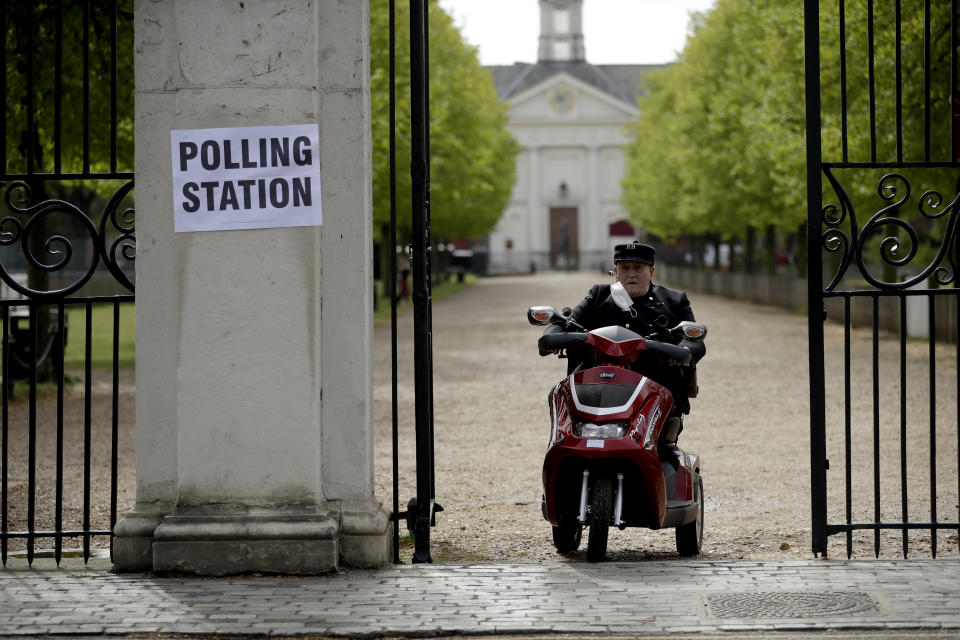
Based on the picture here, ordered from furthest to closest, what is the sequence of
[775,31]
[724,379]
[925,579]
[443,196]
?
[443,196]
[775,31]
[724,379]
[925,579]

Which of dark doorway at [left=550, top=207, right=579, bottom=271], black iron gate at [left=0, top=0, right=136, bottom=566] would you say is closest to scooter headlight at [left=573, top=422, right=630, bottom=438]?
black iron gate at [left=0, top=0, right=136, bottom=566]

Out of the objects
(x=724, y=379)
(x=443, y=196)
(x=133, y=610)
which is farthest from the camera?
(x=443, y=196)

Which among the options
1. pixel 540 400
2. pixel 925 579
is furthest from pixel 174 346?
pixel 540 400

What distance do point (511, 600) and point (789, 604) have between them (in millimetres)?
1127

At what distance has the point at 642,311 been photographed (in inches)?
261

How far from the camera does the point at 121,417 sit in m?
13.7

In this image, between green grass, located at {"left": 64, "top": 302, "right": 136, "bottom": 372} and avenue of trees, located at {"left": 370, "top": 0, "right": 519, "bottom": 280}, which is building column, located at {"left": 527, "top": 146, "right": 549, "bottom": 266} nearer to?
avenue of trees, located at {"left": 370, "top": 0, "right": 519, "bottom": 280}

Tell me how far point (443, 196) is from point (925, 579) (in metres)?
31.0

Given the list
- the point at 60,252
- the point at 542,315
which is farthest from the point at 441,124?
the point at 542,315

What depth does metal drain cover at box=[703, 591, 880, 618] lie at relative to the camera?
5.29 metres

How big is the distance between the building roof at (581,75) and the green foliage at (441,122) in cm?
4471

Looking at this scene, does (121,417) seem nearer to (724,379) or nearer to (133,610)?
(724,379)

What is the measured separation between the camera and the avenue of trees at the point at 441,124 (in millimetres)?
24641

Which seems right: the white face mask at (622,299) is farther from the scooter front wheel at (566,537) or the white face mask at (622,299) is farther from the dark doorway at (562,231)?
the dark doorway at (562,231)
